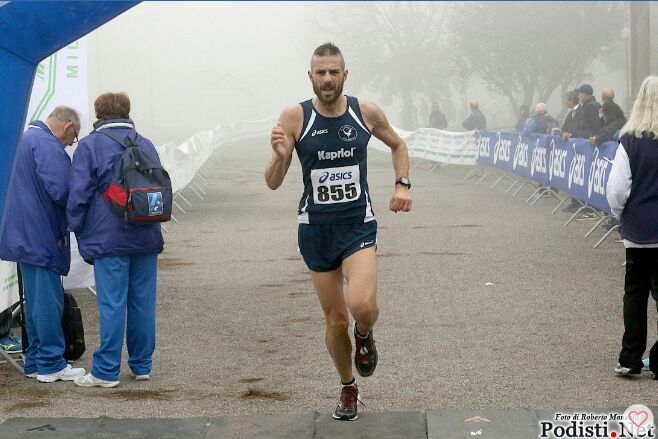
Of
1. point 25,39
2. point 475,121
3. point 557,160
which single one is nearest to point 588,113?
point 557,160

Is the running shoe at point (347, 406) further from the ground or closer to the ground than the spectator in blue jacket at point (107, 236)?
closer to the ground

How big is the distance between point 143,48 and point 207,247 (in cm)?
11765

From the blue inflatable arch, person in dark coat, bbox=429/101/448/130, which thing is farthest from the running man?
person in dark coat, bbox=429/101/448/130

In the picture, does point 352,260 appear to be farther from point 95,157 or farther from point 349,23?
point 349,23

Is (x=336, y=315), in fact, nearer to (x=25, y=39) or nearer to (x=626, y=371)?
(x=626, y=371)

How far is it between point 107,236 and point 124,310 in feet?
1.67

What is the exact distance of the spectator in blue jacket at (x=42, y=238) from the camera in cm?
796

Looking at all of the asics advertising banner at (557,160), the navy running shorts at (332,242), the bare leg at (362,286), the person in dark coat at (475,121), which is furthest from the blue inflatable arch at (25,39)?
the person in dark coat at (475,121)

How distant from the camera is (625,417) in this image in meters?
6.20

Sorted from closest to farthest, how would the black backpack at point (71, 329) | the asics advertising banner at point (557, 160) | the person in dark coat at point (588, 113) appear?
the black backpack at point (71, 329) → the asics advertising banner at point (557, 160) → the person in dark coat at point (588, 113)

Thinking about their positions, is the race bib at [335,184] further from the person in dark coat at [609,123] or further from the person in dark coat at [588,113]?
the person in dark coat at [588,113]

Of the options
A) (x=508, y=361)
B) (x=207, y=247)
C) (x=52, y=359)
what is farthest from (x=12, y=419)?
(x=207, y=247)

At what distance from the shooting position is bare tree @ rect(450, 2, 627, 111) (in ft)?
188

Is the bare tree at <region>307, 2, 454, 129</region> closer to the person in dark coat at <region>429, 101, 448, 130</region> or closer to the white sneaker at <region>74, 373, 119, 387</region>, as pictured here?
the person in dark coat at <region>429, 101, 448, 130</region>
